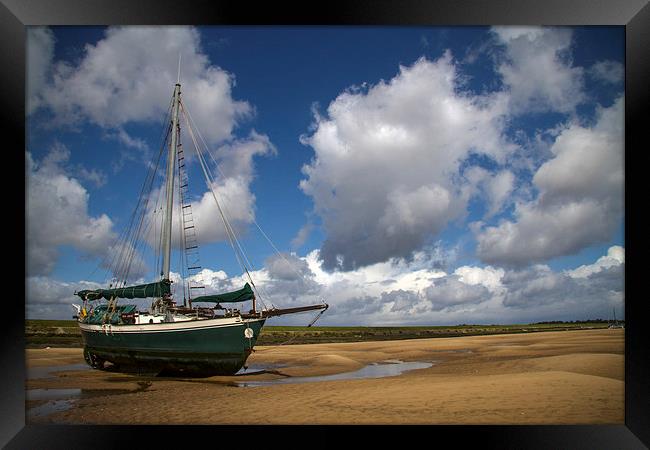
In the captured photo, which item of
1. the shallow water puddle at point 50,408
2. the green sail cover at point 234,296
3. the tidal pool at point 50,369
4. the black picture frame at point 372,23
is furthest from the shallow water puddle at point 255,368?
the black picture frame at point 372,23

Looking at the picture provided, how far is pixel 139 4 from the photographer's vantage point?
22.0ft

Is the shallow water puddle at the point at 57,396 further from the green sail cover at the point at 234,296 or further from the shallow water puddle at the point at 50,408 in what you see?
the green sail cover at the point at 234,296

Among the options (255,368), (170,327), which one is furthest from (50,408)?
(255,368)

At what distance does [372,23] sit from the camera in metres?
6.86

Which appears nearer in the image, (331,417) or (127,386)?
(331,417)

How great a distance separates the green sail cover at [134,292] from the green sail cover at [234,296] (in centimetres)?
127

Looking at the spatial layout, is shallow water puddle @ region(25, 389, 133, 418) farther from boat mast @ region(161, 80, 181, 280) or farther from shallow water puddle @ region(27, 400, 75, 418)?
boat mast @ region(161, 80, 181, 280)

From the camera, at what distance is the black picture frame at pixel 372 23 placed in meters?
6.70

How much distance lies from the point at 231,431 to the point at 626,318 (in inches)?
251

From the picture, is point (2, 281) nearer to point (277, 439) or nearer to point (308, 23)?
point (277, 439)

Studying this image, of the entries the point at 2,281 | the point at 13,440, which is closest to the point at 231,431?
the point at 13,440

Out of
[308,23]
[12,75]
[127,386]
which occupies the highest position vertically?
[308,23]

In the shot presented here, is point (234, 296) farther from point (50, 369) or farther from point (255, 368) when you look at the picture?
point (50, 369)

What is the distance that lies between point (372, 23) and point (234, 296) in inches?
283
